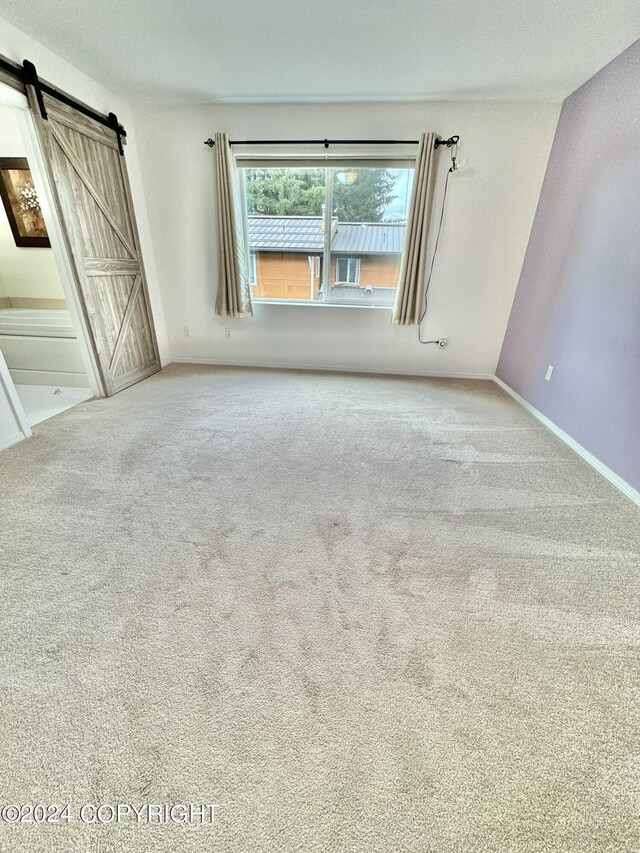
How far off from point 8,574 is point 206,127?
3.94m

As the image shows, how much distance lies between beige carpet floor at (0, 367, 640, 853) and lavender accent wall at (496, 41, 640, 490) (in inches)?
18.8

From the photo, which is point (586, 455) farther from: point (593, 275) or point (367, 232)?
point (367, 232)

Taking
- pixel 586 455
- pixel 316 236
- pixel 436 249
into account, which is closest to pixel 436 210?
pixel 436 249

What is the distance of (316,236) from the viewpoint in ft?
11.6

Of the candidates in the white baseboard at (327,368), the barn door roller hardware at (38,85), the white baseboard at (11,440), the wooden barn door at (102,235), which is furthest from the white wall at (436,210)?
the white baseboard at (11,440)

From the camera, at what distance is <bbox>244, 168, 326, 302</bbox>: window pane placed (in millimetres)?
3357

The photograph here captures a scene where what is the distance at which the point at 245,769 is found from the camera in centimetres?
87

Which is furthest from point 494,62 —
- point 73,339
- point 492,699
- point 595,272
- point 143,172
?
point 73,339

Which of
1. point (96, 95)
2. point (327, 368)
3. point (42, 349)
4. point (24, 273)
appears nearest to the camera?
point (96, 95)

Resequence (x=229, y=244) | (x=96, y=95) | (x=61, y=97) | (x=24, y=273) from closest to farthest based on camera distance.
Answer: (x=61, y=97) < (x=96, y=95) < (x=229, y=244) < (x=24, y=273)

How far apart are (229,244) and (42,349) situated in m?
2.08

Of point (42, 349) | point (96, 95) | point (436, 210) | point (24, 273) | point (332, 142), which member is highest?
point (96, 95)

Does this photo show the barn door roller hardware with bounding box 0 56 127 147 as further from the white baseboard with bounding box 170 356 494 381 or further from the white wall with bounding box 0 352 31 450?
the white baseboard with bounding box 170 356 494 381

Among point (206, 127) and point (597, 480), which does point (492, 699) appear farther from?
point (206, 127)
